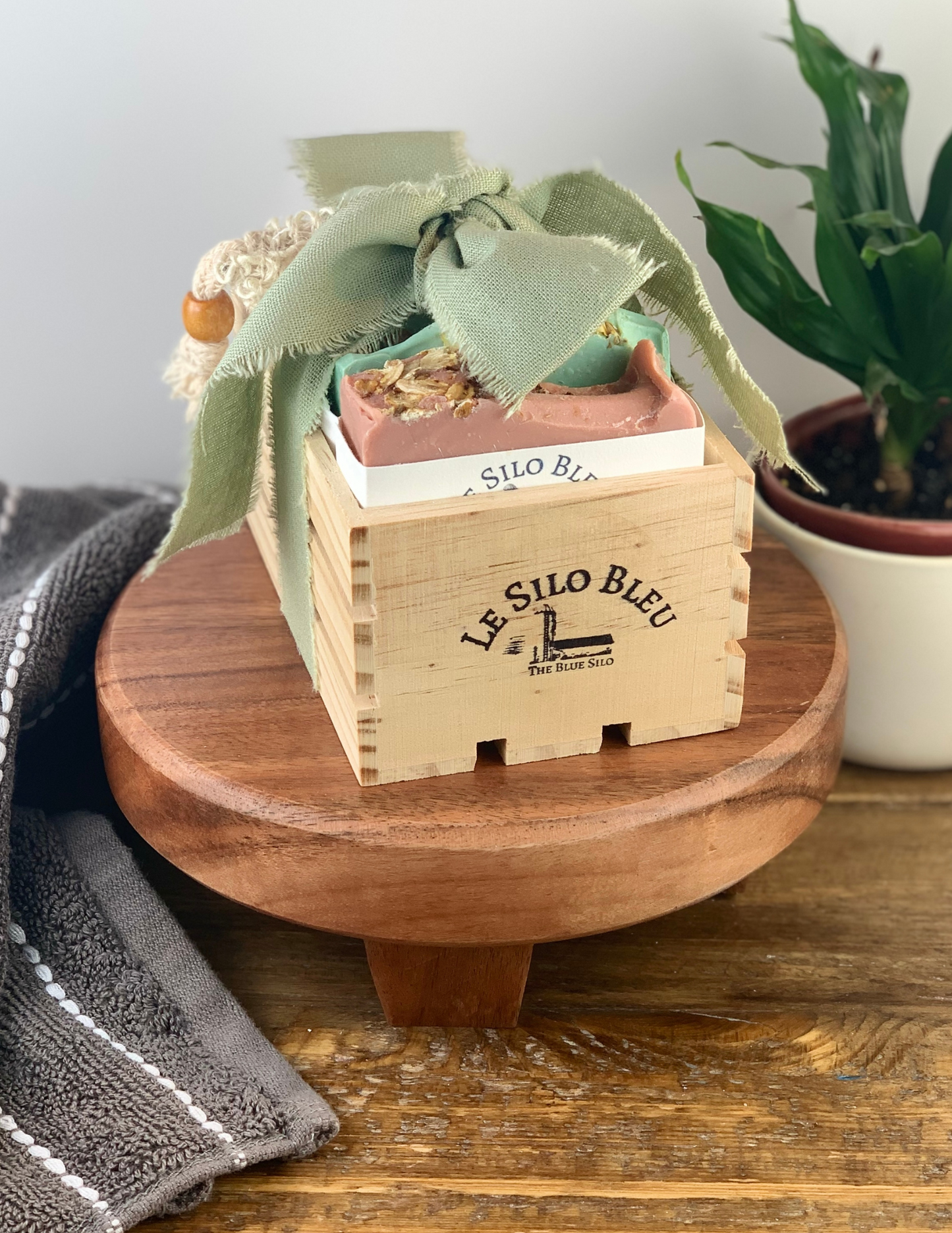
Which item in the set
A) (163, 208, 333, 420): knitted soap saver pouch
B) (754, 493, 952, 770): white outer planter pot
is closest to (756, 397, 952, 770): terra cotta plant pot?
(754, 493, 952, 770): white outer planter pot

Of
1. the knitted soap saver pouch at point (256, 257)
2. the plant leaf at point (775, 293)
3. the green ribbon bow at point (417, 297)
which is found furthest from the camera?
the plant leaf at point (775, 293)

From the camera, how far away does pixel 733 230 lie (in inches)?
26.8

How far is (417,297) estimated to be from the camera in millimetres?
508

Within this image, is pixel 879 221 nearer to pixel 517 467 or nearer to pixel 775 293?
pixel 775 293

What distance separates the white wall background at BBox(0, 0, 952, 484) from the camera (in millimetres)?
757

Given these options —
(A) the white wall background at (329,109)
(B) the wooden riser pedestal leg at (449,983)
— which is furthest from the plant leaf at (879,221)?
(B) the wooden riser pedestal leg at (449,983)

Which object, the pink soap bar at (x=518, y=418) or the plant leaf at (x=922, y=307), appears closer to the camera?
the pink soap bar at (x=518, y=418)

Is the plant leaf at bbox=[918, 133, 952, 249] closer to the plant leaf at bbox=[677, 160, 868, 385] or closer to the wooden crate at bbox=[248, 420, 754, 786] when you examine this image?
the plant leaf at bbox=[677, 160, 868, 385]

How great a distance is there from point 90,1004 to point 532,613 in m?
0.28

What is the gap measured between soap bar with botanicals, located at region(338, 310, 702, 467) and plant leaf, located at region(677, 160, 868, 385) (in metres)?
0.21

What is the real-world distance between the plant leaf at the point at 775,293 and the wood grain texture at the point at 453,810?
21cm

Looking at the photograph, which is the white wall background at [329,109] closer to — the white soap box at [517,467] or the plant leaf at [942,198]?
the plant leaf at [942,198]

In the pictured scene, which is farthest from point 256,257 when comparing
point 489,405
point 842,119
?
point 842,119

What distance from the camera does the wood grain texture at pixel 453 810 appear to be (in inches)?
19.6
